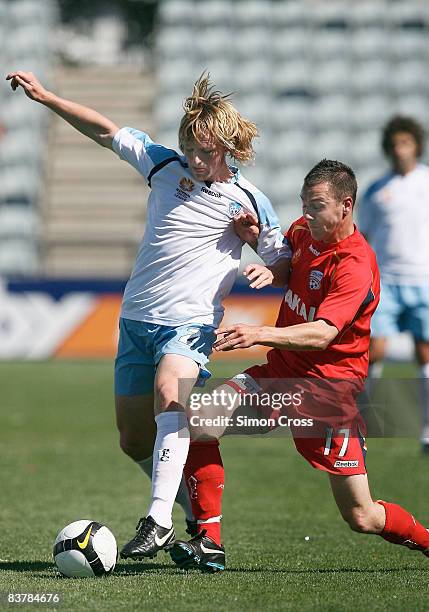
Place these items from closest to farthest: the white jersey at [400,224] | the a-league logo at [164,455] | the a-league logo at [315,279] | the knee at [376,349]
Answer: the a-league logo at [164,455] → the a-league logo at [315,279] → the knee at [376,349] → the white jersey at [400,224]

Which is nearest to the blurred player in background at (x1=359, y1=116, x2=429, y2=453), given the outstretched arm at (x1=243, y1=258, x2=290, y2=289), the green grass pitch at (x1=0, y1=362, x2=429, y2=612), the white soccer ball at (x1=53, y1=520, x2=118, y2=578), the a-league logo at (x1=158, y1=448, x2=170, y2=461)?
the green grass pitch at (x1=0, y1=362, x2=429, y2=612)

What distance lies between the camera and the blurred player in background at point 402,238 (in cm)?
817

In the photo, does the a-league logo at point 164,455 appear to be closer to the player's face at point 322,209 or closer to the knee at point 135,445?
the knee at point 135,445

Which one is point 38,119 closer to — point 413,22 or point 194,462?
point 413,22

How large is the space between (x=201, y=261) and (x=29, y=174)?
52.8ft

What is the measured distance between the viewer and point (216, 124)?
15.0 feet

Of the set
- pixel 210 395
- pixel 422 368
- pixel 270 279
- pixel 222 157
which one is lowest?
pixel 422 368

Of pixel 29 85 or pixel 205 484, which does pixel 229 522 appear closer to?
pixel 205 484

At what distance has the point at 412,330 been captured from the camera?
27.1 ft

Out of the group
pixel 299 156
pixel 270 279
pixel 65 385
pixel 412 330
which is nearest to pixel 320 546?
pixel 270 279

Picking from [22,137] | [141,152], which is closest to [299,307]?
[141,152]

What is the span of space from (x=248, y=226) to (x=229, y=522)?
201cm

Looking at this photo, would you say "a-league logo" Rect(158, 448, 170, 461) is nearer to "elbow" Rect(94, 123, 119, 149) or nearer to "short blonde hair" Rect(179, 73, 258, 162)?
"short blonde hair" Rect(179, 73, 258, 162)

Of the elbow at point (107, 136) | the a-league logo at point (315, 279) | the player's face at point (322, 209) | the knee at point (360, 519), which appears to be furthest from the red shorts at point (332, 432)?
the elbow at point (107, 136)
